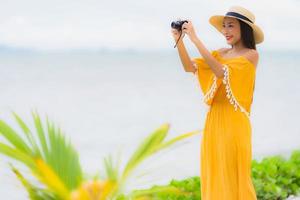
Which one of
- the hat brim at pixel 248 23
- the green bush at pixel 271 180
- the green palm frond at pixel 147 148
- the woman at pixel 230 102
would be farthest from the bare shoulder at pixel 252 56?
the green palm frond at pixel 147 148

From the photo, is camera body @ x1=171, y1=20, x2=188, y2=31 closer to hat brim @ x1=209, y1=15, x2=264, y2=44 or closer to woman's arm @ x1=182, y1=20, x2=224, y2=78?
woman's arm @ x1=182, y1=20, x2=224, y2=78

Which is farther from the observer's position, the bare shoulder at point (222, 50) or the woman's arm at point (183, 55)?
the bare shoulder at point (222, 50)

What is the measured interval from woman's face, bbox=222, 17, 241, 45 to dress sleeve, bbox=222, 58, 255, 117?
12 cm

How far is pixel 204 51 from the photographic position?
11.1ft

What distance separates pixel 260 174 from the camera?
504cm

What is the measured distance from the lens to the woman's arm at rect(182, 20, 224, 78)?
3387 mm

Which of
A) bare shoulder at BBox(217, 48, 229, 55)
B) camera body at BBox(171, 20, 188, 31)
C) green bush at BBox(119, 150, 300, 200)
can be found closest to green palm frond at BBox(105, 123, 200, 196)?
camera body at BBox(171, 20, 188, 31)

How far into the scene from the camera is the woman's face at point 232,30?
12.1ft

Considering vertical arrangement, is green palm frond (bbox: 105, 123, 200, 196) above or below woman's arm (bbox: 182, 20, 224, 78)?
below

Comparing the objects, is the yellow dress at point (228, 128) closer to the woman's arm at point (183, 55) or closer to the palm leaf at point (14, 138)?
the woman's arm at point (183, 55)

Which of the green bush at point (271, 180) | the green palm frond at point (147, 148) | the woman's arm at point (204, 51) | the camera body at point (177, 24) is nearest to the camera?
the green palm frond at point (147, 148)

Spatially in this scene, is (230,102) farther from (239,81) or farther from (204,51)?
(204,51)

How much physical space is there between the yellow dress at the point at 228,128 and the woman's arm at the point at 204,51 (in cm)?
5

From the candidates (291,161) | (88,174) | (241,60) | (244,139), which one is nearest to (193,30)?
(241,60)
